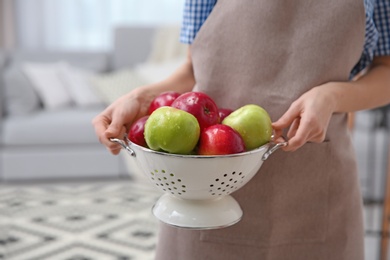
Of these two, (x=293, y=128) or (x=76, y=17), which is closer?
(x=293, y=128)

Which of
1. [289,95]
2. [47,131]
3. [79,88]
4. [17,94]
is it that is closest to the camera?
[289,95]

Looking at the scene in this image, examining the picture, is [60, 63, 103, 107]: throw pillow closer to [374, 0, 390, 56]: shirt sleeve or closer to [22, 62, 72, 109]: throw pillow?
[22, 62, 72, 109]: throw pillow

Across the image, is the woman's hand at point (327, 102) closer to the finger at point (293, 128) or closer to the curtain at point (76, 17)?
the finger at point (293, 128)

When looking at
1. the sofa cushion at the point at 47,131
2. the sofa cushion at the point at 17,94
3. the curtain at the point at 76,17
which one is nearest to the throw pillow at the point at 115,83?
the sofa cushion at the point at 47,131

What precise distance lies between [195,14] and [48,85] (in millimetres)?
3119

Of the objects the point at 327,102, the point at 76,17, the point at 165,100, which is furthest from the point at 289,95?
the point at 76,17

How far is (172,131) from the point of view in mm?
754

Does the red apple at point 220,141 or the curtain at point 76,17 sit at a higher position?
the red apple at point 220,141

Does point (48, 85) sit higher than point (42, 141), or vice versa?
point (48, 85)

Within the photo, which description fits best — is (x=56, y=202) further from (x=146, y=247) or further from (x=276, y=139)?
(x=276, y=139)

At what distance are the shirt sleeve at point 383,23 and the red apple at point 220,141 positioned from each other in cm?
41

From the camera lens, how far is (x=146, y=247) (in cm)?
267

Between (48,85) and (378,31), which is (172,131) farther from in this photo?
(48,85)

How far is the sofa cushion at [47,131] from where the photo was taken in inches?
144
